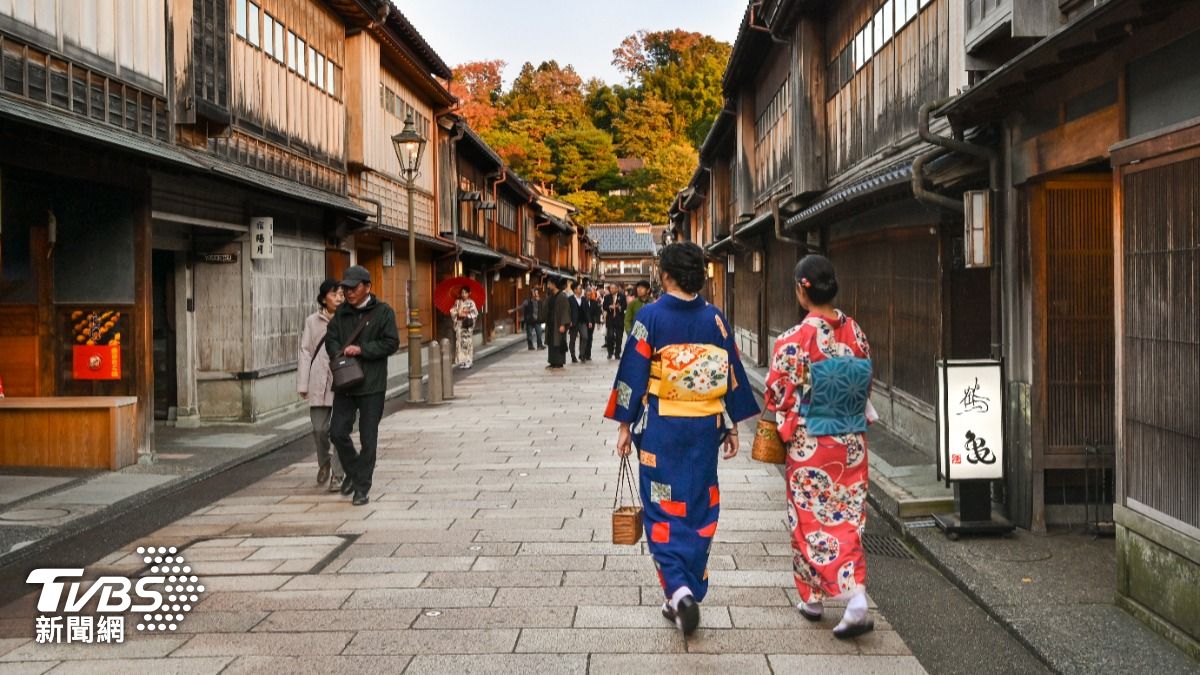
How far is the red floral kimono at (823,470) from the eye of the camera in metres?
5.47

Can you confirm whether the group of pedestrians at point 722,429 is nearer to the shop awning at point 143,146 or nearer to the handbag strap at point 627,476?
the handbag strap at point 627,476

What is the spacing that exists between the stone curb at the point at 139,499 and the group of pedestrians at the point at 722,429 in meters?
4.82

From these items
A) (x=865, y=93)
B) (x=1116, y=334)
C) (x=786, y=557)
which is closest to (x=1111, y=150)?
(x=1116, y=334)

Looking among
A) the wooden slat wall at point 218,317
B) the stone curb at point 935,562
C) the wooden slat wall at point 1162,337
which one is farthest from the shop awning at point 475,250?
the wooden slat wall at point 1162,337

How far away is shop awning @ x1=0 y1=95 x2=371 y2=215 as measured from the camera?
822 cm

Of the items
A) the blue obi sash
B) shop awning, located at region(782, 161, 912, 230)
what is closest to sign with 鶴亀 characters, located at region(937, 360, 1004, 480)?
the blue obi sash

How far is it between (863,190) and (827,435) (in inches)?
245

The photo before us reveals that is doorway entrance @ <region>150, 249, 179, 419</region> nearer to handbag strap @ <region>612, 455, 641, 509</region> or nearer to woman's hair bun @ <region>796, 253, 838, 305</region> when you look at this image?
handbag strap @ <region>612, 455, 641, 509</region>

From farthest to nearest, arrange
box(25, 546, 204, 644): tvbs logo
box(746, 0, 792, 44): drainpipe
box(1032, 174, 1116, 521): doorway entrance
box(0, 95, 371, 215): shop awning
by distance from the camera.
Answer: box(746, 0, 792, 44): drainpipe → box(0, 95, 371, 215): shop awning → box(1032, 174, 1116, 521): doorway entrance → box(25, 546, 204, 644): tvbs logo

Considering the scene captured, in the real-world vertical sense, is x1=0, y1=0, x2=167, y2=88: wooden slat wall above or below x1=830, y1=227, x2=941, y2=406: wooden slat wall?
above

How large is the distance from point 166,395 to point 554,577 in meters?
10.5

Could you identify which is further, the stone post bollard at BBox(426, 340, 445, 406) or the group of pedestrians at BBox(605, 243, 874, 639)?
the stone post bollard at BBox(426, 340, 445, 406)

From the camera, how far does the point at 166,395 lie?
49.5 ft

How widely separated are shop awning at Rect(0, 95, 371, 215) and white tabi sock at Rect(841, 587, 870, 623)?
700cm
